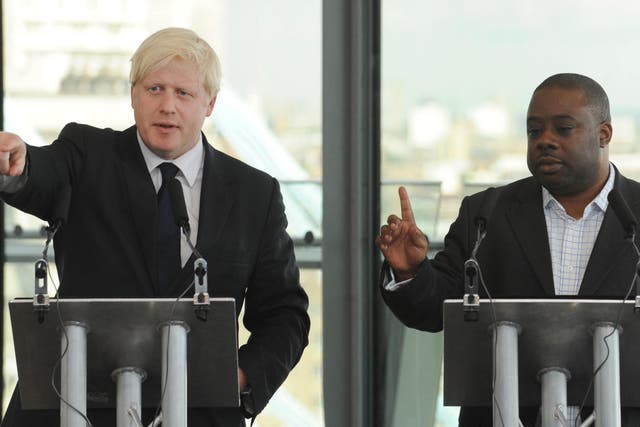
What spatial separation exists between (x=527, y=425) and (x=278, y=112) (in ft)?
10.3

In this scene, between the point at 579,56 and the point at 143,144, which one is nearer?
the point at 143,144

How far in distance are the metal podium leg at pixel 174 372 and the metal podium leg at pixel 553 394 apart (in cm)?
82

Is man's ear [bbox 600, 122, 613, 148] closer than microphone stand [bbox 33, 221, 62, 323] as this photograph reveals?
No

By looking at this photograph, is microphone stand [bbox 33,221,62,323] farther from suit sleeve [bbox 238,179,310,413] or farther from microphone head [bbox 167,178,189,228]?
suit sleeve [bbox 238,179,310,413]

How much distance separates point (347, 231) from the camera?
6.28m

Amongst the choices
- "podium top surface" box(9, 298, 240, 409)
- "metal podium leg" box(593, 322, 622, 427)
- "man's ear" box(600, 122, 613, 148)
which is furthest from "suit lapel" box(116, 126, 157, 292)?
"man's ear" box(600, 122, 613, 148)

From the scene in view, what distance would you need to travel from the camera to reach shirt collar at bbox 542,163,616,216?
12.1ft

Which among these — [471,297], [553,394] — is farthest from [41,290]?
[553,394]

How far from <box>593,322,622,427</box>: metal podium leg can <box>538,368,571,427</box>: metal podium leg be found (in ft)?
0.24

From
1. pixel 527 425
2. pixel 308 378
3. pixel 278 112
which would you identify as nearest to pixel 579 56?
pixel 278 112

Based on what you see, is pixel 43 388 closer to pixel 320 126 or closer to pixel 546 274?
pixel 546 274

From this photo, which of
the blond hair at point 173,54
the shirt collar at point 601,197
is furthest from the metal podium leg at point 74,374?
the shirt collar at point 601,197

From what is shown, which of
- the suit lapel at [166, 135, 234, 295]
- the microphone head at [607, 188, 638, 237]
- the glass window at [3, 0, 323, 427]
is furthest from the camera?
the glass window at [3, 0, 323, 427]

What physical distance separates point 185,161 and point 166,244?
243mm
